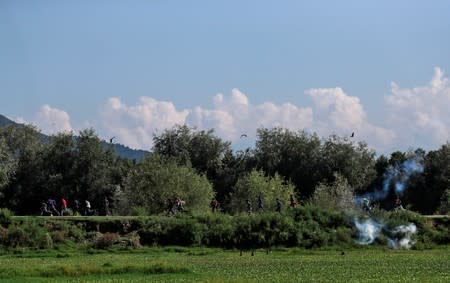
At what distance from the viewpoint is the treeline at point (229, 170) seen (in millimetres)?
112000

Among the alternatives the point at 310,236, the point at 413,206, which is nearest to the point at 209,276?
the point at 310,236

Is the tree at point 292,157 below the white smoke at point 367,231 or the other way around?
the other way around

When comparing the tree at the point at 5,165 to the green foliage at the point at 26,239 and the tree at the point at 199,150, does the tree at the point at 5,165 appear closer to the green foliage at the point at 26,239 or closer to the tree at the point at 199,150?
the tree at the point at 199,150

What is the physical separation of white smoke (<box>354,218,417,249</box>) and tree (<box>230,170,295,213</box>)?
34.8 meters

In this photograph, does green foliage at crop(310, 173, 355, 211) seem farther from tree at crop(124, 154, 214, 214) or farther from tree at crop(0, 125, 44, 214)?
tree at crop(0, 125, 44, 214)

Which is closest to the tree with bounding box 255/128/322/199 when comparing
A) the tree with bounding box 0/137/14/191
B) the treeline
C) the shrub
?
the treeline

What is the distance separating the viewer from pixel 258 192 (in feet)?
338

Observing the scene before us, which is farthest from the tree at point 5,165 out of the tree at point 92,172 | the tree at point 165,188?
the tree at point 165,188

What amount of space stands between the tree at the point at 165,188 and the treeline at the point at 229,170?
2489 mm

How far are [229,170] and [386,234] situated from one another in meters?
69.4

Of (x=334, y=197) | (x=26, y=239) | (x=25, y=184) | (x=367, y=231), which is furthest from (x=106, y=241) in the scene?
(x=25, y=184)

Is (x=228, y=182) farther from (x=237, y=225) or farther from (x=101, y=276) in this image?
(x=101, y=276)

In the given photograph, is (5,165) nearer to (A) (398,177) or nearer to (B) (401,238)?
(A) (398,177)

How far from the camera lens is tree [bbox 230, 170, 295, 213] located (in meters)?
102
